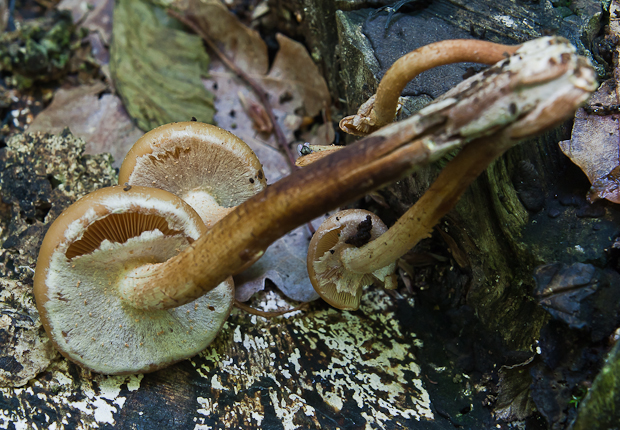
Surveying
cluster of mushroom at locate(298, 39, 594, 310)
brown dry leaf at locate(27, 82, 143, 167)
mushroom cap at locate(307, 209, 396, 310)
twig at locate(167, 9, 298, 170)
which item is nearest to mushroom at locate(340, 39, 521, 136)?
cluster of mushroom at locate(298, 39, 594, 310)

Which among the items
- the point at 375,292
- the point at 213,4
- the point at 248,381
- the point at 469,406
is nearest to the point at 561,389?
the point at 469,406

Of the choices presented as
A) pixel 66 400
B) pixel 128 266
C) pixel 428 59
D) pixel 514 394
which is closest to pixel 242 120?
pixel 128 266

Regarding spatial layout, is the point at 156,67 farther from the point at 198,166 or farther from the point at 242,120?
the point at 198,166

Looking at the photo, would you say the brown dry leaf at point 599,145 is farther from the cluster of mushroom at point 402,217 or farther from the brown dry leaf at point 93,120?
the brown dry leaf at point 93,120

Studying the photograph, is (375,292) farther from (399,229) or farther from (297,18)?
(297,18)

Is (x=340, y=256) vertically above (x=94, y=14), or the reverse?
(x=94, y=14)

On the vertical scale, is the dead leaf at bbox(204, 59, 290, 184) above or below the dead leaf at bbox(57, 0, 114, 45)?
below

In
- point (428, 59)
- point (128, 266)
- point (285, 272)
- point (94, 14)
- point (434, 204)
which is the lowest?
point (285, 272)

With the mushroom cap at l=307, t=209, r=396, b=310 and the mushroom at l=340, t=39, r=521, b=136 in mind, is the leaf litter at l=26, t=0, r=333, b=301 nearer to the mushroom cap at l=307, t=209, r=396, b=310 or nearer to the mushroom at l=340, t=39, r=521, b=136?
the mushroom cap at l=307, t=209, r=396, b=310

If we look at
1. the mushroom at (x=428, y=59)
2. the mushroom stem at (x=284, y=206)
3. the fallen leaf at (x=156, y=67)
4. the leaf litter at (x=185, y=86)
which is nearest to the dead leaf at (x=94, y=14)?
the leaf litter at (x=185, y=86)
